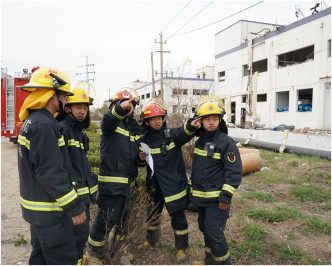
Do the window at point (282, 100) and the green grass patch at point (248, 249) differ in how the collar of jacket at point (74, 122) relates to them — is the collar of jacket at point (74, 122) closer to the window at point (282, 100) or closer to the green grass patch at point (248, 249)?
the green grass patch at point (248, 249)

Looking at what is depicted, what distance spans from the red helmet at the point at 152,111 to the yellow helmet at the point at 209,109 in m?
0.50

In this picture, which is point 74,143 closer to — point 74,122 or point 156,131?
point 74,122

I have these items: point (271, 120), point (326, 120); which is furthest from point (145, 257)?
point (271, 120)

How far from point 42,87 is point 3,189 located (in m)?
5.44

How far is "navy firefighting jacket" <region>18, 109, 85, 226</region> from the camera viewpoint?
189 cm

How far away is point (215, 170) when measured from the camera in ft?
9.35

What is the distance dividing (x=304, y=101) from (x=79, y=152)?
2079cm

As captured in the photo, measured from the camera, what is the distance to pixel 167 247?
11.2ft

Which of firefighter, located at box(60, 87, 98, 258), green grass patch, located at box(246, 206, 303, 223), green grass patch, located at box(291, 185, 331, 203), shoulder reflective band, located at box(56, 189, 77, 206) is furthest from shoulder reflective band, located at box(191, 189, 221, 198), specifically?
green grass patch, located at box(291, 185, 331, 203)

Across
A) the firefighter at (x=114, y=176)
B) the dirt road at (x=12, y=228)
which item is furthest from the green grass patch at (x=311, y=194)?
the dirt road at (x=12, y=228)

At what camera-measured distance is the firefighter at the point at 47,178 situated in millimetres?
1903

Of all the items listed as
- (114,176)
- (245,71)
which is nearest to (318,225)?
(114,176)

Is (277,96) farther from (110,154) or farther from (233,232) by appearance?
(110,154)

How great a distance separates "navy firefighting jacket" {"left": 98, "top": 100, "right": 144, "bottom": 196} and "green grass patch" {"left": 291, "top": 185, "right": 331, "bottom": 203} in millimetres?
4203
